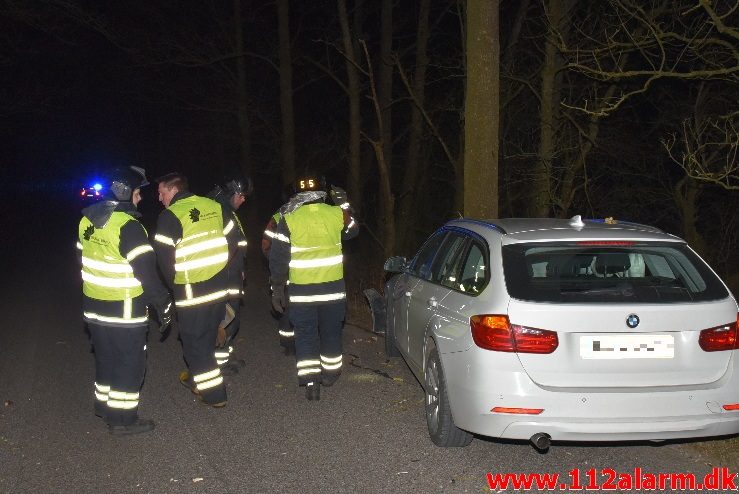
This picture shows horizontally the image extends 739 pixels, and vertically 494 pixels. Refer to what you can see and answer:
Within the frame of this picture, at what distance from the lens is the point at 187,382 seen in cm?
737

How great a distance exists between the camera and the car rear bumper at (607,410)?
4.66 metres

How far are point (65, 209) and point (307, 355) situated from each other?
40044 mm

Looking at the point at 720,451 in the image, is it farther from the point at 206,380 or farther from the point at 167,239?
the point at 167,239

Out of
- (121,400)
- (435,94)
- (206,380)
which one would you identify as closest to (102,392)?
(121,400)

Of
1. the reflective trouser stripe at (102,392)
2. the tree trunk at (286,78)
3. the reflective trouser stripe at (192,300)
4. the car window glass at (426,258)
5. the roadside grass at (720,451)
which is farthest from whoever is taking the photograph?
the tree trunk at (286,78)

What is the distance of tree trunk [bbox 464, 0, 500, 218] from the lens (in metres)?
8.81

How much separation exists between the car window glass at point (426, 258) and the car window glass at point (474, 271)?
2.56ft

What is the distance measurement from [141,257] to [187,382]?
6.22ft

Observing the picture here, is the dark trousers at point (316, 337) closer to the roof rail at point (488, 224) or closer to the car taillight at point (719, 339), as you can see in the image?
the roof rail at point (488, 224)

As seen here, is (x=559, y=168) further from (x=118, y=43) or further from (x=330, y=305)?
(x=118, y=43)

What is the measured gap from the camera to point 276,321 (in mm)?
10695

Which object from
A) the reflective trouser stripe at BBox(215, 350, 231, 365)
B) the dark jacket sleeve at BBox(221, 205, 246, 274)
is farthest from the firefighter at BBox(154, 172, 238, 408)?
the reflective trouser stripe at BBox(215, 350, 231, 365)

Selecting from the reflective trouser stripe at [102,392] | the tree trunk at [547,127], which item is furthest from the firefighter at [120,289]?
the tree trunk at [547,127]

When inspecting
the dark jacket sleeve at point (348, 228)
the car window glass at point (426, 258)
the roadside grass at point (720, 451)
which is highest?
the dark jacket sleeve at point (348, 228)
